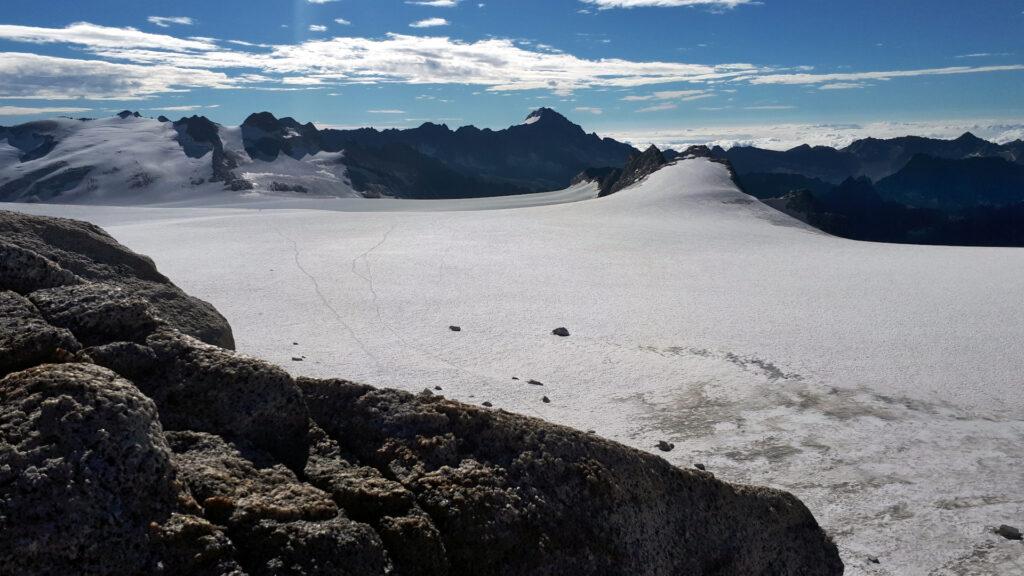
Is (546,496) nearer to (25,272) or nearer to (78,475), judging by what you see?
(78,475)

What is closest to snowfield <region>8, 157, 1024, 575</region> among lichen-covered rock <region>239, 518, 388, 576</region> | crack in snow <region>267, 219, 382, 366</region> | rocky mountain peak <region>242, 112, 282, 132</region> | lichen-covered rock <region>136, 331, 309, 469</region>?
crack in snow <region>267, 219, 382, 366</region>

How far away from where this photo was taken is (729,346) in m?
12.8

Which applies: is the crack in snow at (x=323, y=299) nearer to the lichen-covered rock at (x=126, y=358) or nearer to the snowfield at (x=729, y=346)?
the snowfield at (x=729, y=346)

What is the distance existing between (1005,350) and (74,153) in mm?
168230

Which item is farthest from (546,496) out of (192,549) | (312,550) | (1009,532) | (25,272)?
(1009,532)

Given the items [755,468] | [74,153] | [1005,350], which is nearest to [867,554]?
[755,468]

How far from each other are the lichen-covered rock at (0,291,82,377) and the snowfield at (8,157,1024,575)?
6.34m

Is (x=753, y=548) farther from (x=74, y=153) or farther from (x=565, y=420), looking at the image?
(x=74, y=153)

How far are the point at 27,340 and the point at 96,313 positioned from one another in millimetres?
521

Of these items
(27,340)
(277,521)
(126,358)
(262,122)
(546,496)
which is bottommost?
(546,496)

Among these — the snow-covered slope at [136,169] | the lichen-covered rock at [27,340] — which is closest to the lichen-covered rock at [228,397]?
the lichen-covered rock at [27,340]

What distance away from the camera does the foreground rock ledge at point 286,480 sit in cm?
280

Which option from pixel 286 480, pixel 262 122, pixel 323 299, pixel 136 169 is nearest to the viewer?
pixel 286 480

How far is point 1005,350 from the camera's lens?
1202 cm
